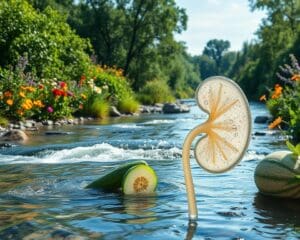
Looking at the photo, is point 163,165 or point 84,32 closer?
point 163,165

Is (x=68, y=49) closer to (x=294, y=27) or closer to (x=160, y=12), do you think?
(x=160, y=12)

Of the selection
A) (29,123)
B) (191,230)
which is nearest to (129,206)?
(191,230)

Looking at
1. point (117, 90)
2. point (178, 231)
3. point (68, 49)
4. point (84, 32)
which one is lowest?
point (178, 231)

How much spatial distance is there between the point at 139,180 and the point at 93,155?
3.91 meters

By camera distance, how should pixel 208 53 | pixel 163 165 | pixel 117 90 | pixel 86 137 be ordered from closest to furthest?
pixel 163 165
pixel 86 137
pixel 117 90
pixel 208 53

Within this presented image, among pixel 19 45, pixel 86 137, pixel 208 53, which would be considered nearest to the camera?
Result: pixel 86 137

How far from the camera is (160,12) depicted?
46.6 m

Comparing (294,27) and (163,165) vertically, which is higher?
(294,27)

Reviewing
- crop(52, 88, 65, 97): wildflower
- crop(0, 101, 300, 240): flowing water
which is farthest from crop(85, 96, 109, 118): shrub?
crop(0, 101, 300, 240): flowing water

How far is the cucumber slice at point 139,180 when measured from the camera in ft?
19.9

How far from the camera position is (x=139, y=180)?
6.17m

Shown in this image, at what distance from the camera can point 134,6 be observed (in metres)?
47.8

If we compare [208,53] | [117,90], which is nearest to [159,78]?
[117,90]

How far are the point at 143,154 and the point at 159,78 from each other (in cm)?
4044
